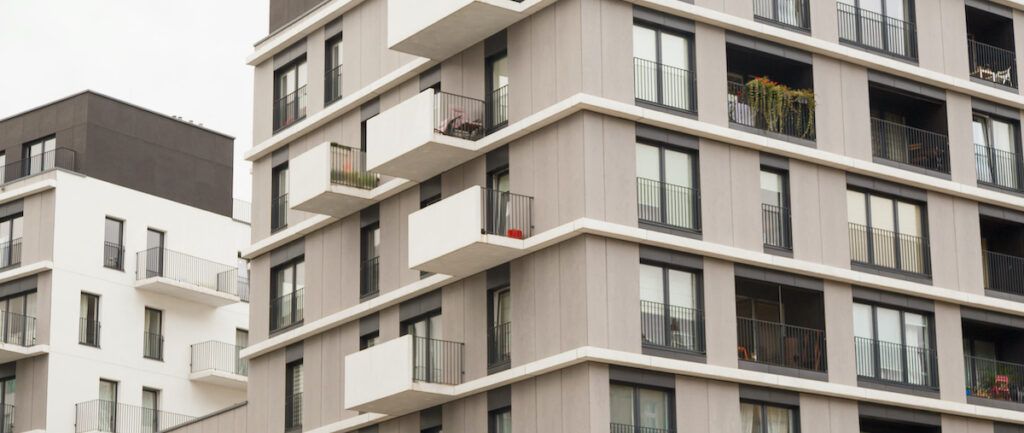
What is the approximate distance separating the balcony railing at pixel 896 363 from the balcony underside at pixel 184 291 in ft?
106

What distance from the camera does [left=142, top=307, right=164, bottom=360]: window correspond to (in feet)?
231

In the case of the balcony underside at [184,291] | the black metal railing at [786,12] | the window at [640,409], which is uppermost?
the black metal railing at [786,12]

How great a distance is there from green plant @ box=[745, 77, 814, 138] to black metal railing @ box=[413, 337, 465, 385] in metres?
9.31

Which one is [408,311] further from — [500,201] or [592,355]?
[592,355]

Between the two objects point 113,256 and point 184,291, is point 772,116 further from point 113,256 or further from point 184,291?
point 113,256

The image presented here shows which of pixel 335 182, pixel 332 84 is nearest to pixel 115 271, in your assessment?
pixel 332 84

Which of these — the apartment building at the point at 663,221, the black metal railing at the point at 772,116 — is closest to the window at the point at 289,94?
the apartment building at the point at 663,221

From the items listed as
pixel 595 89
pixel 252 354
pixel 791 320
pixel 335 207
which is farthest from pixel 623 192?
pixel 252 354

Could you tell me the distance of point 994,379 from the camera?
1905 inches

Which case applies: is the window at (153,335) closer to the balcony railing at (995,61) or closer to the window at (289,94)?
the window at (289,94)

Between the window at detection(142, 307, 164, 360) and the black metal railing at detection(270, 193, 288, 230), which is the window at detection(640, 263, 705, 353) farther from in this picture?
the window at detection(142, 307, 164, 360)

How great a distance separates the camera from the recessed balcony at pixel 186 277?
231 ft

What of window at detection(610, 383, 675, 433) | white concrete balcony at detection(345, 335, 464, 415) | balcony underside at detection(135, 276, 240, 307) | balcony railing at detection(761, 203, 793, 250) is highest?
balcony underside at detection(135, 276, 240, 307)

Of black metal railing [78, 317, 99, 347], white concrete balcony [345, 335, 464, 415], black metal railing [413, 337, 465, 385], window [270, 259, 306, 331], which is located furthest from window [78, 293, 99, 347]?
black metal railing [413, 337, 465, 385]
